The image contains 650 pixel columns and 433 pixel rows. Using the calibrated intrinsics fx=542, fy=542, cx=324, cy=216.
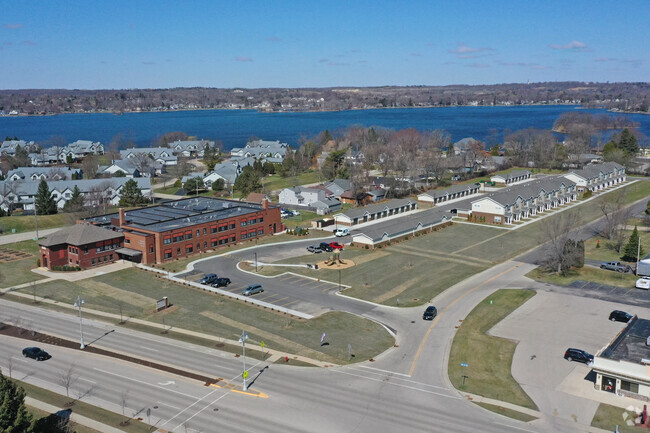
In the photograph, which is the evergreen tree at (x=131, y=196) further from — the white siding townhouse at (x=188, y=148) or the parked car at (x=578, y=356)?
the parked car at (x=578, y=356)

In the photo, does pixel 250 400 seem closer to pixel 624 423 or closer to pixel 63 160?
Answer: pixel 624 423

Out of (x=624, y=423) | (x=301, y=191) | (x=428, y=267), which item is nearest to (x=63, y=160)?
(x=301, y=191)

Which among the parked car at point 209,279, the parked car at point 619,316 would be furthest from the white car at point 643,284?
the parked car at point 209,279

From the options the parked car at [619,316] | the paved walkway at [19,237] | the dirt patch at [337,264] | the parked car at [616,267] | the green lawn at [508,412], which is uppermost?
Result: the parked car at [616,267]

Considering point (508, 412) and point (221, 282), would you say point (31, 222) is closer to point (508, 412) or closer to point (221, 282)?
point (221, 282)

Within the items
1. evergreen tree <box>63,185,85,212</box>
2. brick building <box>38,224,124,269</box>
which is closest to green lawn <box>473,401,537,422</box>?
brick building <box>38,224,124,269</box>

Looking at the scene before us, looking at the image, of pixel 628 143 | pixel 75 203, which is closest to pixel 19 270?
pixel 75 203
